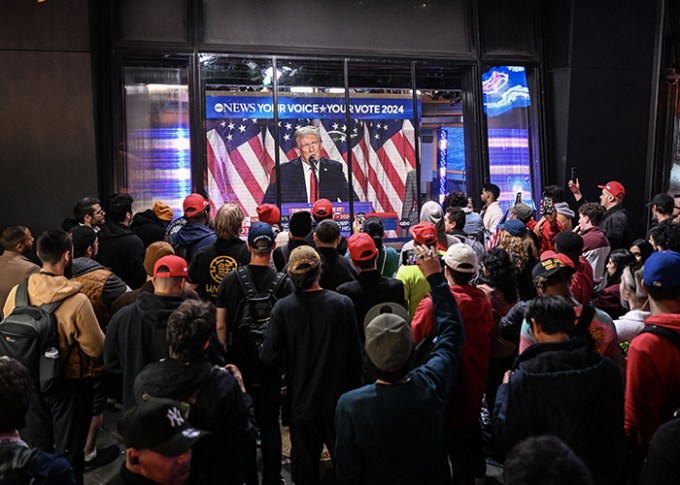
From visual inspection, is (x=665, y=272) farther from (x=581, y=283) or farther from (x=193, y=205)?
(x=193, y=205)

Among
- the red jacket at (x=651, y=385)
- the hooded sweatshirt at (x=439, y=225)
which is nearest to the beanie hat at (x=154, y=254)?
the hooded sweatshirt at (x=439, y=225)

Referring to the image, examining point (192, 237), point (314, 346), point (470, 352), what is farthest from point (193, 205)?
point (470, 352)

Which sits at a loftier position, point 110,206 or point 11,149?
point 11,149

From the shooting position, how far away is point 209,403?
3.39 metres

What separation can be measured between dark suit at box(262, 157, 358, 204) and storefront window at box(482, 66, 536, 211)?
260cm

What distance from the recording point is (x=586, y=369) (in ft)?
10.9

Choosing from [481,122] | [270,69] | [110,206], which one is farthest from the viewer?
[481,122]

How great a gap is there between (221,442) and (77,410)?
1.99m

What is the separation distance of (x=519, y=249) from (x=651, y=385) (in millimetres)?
2562

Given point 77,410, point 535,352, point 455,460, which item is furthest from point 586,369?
point 77,410

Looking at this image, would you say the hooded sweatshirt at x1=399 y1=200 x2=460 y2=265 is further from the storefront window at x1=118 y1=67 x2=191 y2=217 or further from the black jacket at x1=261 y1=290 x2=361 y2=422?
the storefront window at x1=118 y1=67 x2=191 y2=217

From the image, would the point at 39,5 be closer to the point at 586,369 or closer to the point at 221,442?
the point at 221,442

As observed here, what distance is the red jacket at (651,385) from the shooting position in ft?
11.9

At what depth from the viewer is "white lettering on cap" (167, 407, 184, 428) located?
109 inches
